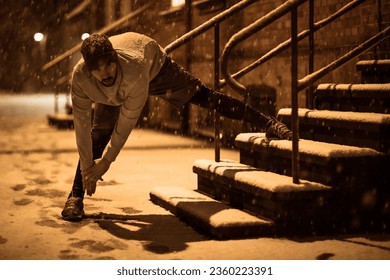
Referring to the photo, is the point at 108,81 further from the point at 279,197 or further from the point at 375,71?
the point at 375,71

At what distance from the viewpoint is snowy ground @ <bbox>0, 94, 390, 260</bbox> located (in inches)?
190

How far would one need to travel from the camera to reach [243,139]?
650 cm

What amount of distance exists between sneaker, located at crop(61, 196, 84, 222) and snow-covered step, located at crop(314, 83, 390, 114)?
90.8 inches

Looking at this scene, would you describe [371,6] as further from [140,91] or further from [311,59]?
[140,91]

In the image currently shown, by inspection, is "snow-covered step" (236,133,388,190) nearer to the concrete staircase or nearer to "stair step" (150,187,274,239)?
the concrete staircase

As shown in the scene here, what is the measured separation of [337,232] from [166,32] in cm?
988

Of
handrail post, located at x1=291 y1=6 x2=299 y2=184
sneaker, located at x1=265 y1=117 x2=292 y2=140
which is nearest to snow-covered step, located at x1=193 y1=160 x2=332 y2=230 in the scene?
handrail post, located at x1=291 y1=6 x2=299 y2=184

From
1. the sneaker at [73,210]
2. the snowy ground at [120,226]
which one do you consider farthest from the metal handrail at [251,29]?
the sneaker at [73,210]

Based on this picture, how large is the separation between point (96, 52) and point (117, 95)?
1.40ft

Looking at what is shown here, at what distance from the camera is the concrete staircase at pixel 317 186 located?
5.21m

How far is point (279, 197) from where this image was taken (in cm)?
512

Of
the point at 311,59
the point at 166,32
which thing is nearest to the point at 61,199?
the point at 311,59

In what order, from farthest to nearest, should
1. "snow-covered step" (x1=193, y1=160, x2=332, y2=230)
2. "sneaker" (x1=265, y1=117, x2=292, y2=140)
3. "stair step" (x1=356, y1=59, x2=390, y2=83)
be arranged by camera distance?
"stair step" (x1=356, y1=59, x2=390, y2=83)
"sneaker" (x1=265, y1=117, x2=292, y2=140)
"snow-covered step" (x1=193, y1=160, x2=332, y2=230)

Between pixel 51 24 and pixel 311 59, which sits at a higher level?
pixel 51 24
